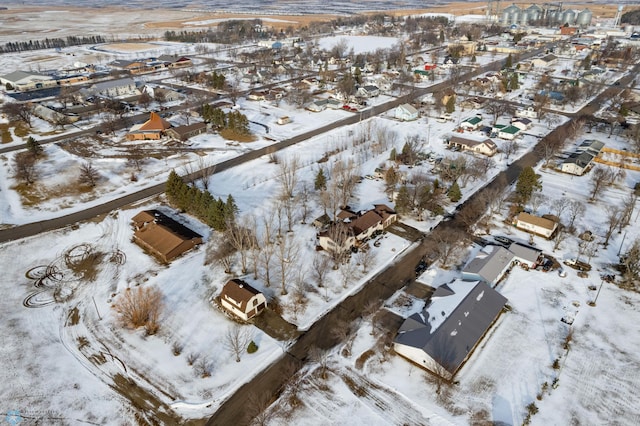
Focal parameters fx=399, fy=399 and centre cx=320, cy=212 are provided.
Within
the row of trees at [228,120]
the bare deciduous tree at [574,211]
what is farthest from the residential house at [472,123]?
the row of trees at [228,120]

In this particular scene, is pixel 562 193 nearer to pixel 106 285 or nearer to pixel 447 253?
pixel 447 253

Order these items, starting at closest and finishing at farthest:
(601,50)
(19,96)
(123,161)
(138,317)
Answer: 1. (138,317)
2. (123,161)
3. (19,96)
4. (601,50)

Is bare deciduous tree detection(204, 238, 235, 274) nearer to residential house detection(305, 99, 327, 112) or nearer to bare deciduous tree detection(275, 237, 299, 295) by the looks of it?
bare deciduous tree detection(275, 237, 299, 295)

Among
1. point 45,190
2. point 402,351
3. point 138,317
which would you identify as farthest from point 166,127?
point 402,351

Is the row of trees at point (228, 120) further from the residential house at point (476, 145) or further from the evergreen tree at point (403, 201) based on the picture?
the residential house at point (476, 145)

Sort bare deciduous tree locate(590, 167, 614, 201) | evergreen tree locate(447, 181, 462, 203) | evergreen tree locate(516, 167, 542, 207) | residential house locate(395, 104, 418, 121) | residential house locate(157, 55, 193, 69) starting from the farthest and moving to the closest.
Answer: residential house locate(157, 55, 193, 69) → residential house locate(395, 104, 418, 121) → bare deciduous tree locate(590, 167, 614, 201) → evergreen tree locate(447, 181, 462, 203) → evergreen tree locate(516, 167, 542, 207)

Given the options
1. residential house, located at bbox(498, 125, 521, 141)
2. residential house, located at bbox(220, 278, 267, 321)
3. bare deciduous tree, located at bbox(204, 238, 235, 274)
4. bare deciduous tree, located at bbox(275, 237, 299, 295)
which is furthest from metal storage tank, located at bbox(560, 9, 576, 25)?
residential house, located at bbox(220, 278, 267, 321)

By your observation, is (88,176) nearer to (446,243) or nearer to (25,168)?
(25,168)
